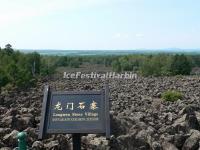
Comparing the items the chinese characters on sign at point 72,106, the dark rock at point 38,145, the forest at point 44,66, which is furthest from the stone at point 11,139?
the forest at point 44,66

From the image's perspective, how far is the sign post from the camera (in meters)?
11.1

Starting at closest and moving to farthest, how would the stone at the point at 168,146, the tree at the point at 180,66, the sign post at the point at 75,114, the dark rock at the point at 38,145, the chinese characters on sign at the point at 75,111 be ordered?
1. the sign post at the point at 75,114
2. the chinese characters on sign at the point at 75,111
3. the dark rock at the point at 38,145
4. the stone at the point at 168,146
5. the tree at the point at 180,66

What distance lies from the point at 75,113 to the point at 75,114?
1.5 inches

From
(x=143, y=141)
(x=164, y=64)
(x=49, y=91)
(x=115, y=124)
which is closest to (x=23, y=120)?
(x=115, y=124)

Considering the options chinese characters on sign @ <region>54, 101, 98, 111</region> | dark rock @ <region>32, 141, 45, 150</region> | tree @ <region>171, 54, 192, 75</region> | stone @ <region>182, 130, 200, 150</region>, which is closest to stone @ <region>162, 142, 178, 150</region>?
stone @ <region>182, 130, 200, 150</region>

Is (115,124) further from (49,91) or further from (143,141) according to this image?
(49,91)

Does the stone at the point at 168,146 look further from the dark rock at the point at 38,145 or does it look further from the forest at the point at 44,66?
the forest at the point at 44,66

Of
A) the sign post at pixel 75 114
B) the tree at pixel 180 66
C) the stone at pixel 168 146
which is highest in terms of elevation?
the sign post at pixel 75 114

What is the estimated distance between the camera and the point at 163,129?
59.7ft

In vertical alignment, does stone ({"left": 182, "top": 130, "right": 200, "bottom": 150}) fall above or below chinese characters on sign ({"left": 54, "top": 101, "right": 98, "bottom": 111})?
below

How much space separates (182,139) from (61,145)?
4114 millimetres

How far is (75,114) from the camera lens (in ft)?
37.5

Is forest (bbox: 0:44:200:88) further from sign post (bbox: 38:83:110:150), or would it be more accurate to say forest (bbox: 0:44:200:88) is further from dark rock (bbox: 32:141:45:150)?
sign post (bbox: 38:83:110:150)

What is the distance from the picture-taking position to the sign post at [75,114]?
1111 centimetres
